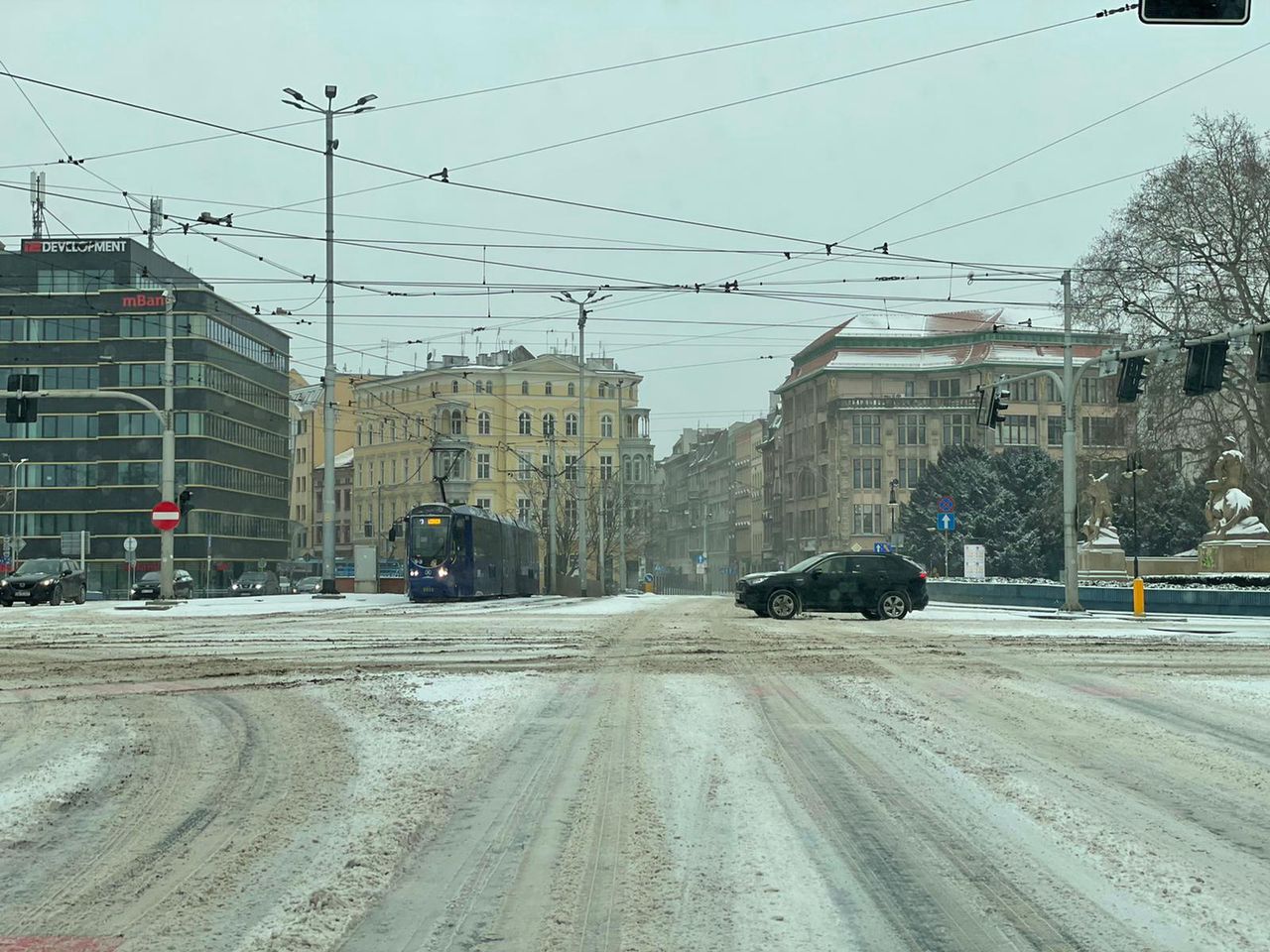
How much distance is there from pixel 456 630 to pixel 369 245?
1415 cm

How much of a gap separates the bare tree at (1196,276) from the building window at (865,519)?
59.4 m

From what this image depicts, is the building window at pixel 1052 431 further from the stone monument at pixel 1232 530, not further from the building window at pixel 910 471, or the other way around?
the stone monument at pixel 1232 530

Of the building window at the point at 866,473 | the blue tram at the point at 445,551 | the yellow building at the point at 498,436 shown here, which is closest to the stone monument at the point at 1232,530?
the blue tram at the point at 445,551

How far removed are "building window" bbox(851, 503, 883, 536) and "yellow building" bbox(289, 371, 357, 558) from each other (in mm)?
56215

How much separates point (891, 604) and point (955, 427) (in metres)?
83.0

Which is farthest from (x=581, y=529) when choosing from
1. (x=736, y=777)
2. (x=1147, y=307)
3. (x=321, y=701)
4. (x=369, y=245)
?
(x=736, y=777)

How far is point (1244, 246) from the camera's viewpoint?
166ft

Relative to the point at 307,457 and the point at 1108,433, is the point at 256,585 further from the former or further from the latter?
the point at 307,457

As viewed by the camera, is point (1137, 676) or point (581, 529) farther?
point (581, 529)

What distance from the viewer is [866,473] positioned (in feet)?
373

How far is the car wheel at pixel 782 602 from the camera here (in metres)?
32.7

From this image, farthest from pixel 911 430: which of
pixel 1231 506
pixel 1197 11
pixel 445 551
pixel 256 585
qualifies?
pixel 1197 11

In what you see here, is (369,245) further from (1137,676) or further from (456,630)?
(1137,676)

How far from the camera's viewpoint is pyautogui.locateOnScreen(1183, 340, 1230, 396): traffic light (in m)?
31.3
